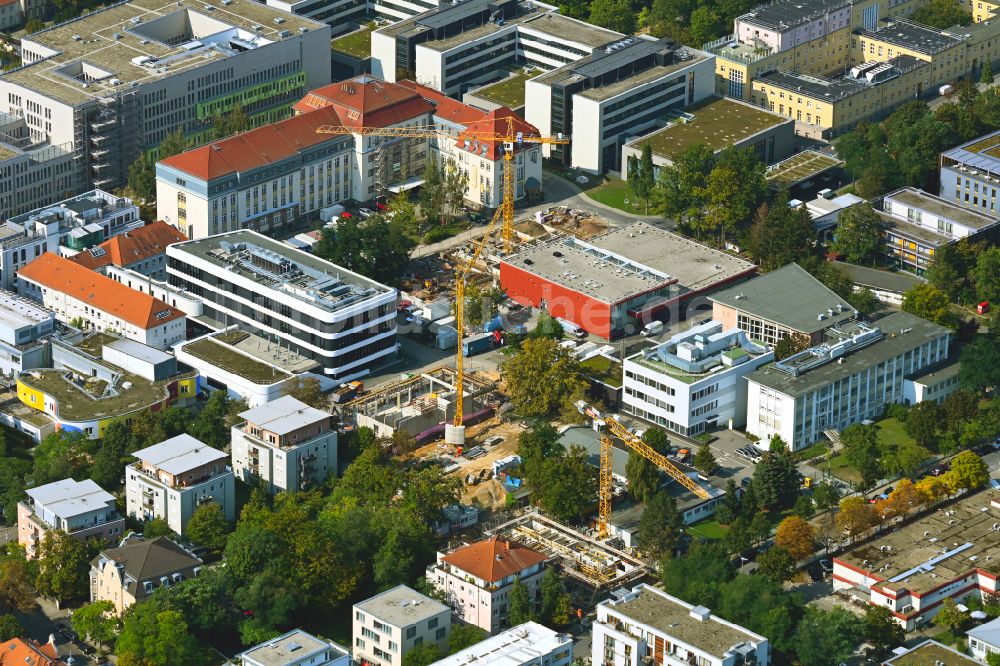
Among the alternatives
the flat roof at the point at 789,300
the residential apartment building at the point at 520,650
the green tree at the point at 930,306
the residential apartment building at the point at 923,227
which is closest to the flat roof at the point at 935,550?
the residential apartment building at the point at 520,650

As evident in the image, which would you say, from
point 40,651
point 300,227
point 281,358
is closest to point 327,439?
point 281,358

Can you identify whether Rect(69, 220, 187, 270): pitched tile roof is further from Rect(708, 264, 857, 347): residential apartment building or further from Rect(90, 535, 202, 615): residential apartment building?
Rect(708, 264, 857, 347): residential apartment building

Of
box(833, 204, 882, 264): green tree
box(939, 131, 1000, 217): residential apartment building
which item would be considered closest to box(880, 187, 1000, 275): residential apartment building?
box(833, 204, 882, 264): green tree

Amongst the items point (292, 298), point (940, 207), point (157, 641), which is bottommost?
point (157, 641)

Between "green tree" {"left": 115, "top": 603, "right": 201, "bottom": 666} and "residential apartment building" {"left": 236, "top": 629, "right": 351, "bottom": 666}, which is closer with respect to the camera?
"residential apartment building" {"left": 236, "top": 629, "right": 351, "bottom": 666}

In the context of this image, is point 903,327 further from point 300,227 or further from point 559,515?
point 300,227

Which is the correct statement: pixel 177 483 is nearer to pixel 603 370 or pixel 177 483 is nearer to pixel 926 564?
pixel 603 370

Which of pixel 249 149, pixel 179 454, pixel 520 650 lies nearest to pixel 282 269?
pixel 249 149
